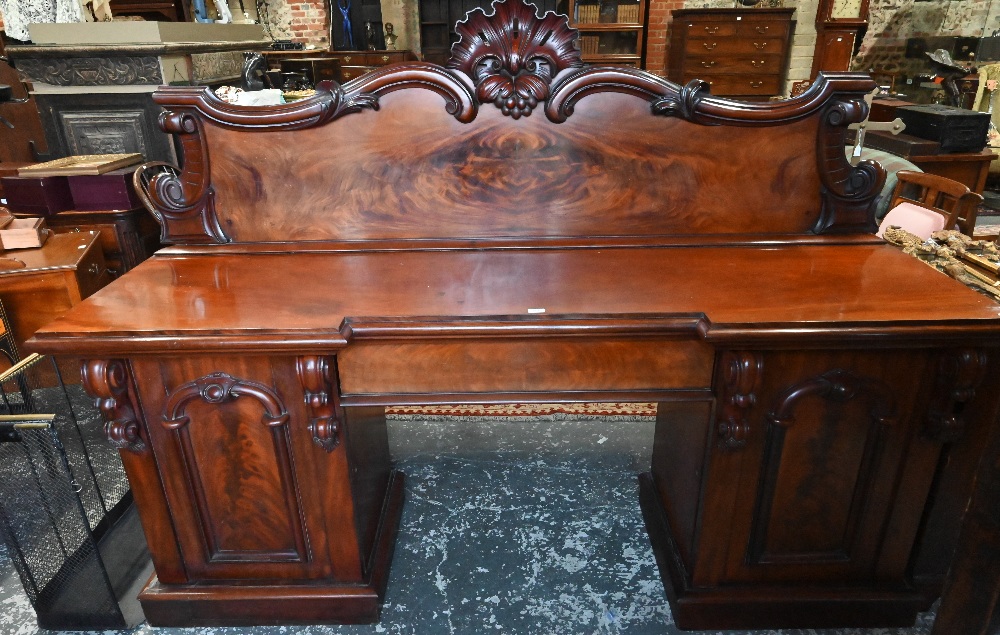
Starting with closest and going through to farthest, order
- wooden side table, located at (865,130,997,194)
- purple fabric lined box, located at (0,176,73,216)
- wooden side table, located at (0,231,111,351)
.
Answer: wooden side table, located at (0,231,111,351)
purple fabric lined box, located at (0,176,73,216)
wooden side table, located at (865,130,997,194)

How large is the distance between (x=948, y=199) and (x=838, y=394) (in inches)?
70.0

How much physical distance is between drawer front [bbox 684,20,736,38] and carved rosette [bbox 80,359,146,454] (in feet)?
22.1

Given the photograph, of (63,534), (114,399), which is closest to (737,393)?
(114,399)

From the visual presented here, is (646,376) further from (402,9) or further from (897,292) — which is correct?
(402,9)

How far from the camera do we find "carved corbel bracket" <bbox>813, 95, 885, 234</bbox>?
1.57 metres

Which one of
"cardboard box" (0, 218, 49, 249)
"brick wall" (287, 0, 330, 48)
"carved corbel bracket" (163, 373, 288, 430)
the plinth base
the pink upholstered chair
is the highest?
"brick wall" (287, 0, 330, 48)

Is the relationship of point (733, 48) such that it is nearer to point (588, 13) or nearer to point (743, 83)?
point (743, 83)

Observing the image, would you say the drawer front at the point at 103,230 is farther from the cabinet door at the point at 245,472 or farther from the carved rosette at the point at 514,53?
the carved rosette at the point at 514,53

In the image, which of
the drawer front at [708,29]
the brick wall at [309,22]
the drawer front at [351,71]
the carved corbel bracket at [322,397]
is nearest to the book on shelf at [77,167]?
the carved corbel bracket at [322,397]

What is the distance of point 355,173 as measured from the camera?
165 cm

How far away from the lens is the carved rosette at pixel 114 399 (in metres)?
1.29

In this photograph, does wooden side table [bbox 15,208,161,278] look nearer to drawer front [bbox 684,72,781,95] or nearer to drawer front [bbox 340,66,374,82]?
drawer front [bbox 340,66,374,82]

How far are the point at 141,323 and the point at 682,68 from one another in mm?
6698

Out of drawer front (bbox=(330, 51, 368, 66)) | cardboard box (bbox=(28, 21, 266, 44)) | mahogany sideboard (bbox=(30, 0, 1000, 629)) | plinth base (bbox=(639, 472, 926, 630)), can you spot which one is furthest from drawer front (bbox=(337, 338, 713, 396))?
drawer front (bbox=(330, 51, 368, 66))
